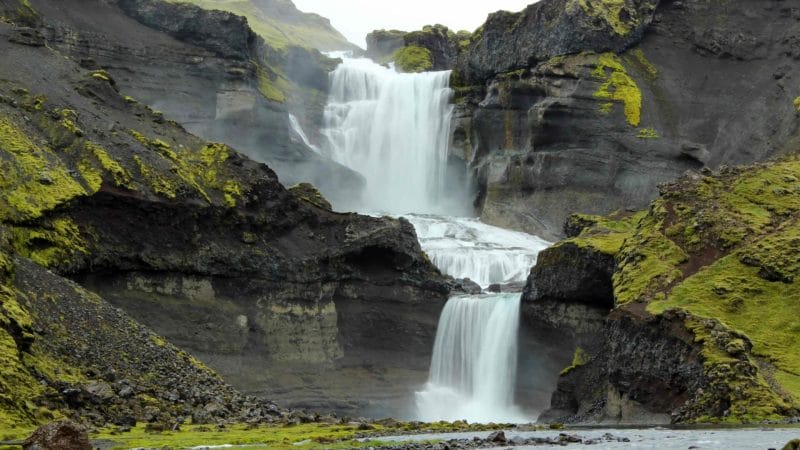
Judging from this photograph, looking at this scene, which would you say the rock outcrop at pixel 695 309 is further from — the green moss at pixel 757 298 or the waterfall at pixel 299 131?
the waterfall at pixel 299 131

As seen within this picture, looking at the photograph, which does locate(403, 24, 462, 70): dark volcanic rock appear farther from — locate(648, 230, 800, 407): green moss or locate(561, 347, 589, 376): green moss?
locate(648, 230, 800, 407): green moss

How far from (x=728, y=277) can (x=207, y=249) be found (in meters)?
35.1

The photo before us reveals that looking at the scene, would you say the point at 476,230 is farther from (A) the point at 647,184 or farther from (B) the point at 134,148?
(B) the point at 134,148

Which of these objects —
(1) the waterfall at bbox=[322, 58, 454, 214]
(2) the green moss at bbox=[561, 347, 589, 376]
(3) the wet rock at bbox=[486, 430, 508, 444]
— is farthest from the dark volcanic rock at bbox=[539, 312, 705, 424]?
(1) the waterfall at bbox=[322, 58, 454, 214]

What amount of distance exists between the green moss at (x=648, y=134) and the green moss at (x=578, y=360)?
4379 cm

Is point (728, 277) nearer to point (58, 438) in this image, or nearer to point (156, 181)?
point (156, 181)

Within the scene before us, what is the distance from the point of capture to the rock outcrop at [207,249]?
54.8m

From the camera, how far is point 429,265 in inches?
2820

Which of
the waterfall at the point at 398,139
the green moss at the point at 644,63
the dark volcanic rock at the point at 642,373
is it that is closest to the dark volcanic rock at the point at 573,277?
the dark volcanic rock at the point at 642,373

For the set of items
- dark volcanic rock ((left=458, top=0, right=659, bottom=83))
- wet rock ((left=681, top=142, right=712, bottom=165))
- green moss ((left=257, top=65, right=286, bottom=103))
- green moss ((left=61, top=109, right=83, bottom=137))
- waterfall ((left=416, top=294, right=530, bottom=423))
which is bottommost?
waterfall ((left=416, top=294, right=530, bottom=423))

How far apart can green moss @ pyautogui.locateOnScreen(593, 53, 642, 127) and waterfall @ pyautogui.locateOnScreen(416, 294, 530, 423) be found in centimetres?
4109

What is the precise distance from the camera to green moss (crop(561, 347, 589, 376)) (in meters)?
57.8

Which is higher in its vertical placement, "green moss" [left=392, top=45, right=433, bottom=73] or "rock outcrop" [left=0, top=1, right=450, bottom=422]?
"green moss" [left=392, top=45, right=433, bottom=73]

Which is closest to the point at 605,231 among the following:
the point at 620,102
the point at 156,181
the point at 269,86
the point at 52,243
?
the point at 156,181
